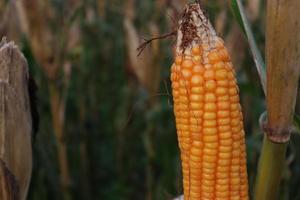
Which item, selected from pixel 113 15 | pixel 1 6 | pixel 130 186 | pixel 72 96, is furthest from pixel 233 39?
pixel 113 15

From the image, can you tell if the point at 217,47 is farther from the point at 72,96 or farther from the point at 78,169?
the point at 72,96

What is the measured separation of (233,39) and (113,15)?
2484mm

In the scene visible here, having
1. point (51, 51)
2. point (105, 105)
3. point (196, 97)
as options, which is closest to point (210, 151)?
point (196, 97)

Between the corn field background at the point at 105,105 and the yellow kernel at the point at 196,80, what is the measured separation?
45.4 inches

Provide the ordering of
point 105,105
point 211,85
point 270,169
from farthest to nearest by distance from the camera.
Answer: point 105,105 < point 270,169 < point 211,85

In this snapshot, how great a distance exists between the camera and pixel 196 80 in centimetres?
123

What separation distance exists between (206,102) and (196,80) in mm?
52

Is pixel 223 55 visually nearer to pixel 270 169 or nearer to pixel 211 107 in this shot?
pixel 211 107

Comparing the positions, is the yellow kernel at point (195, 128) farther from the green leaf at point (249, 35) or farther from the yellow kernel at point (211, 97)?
the green leaf at point (249, 35)

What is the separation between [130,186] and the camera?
3.40 m

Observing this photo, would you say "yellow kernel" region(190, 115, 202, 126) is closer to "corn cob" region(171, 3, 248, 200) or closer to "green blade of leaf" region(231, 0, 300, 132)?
"corn cob" region(171, 3, 248, 200)

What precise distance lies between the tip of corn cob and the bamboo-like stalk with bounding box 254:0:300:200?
4.7 inches

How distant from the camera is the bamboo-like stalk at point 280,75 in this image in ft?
3.96

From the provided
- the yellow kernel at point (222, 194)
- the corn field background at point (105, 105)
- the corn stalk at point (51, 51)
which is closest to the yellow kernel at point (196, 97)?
the yellow kernel at point (222, 194)
